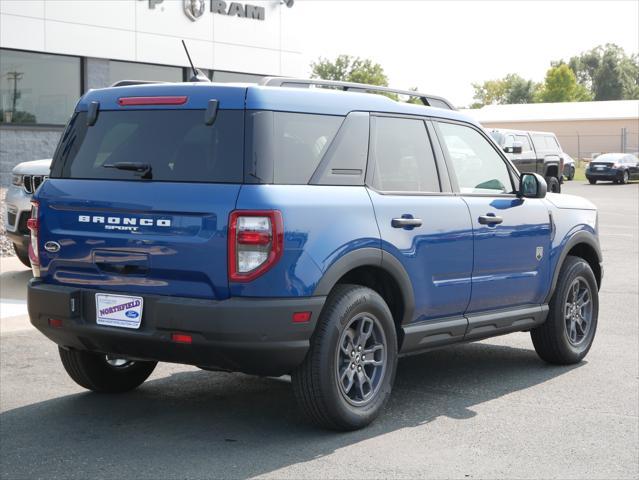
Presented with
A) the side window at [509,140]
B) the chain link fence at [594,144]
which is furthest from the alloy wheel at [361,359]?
the chain link fence at [594,144]

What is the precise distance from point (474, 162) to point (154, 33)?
19863 millimetres

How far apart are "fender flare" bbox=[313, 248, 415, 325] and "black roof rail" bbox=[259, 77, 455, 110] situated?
3.30 ft

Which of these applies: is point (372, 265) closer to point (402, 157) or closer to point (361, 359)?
point (361, 359)

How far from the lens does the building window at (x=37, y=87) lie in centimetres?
2361

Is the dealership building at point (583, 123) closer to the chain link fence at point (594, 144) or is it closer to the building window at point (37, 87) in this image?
the chain link fence at point (594, 144)

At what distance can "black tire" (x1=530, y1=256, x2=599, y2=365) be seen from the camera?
26.3 feet

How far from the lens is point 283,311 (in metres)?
5.61

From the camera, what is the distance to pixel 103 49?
25.2 m

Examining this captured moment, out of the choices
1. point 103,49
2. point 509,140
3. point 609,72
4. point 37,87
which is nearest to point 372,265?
point 37,87

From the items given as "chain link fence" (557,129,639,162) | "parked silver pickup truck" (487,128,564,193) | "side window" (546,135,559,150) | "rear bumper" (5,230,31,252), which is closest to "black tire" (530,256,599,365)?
"rear bumper" (5,230,31,252)

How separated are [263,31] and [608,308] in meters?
19.1

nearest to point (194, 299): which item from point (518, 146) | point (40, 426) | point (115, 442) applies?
point (115, 442)

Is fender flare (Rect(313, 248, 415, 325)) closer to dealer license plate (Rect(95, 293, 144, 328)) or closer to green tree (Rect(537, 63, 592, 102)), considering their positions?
dealer license plate (Rect(95, 293, 144, 328))

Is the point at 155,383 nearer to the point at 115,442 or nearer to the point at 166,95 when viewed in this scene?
the point at 115,442
